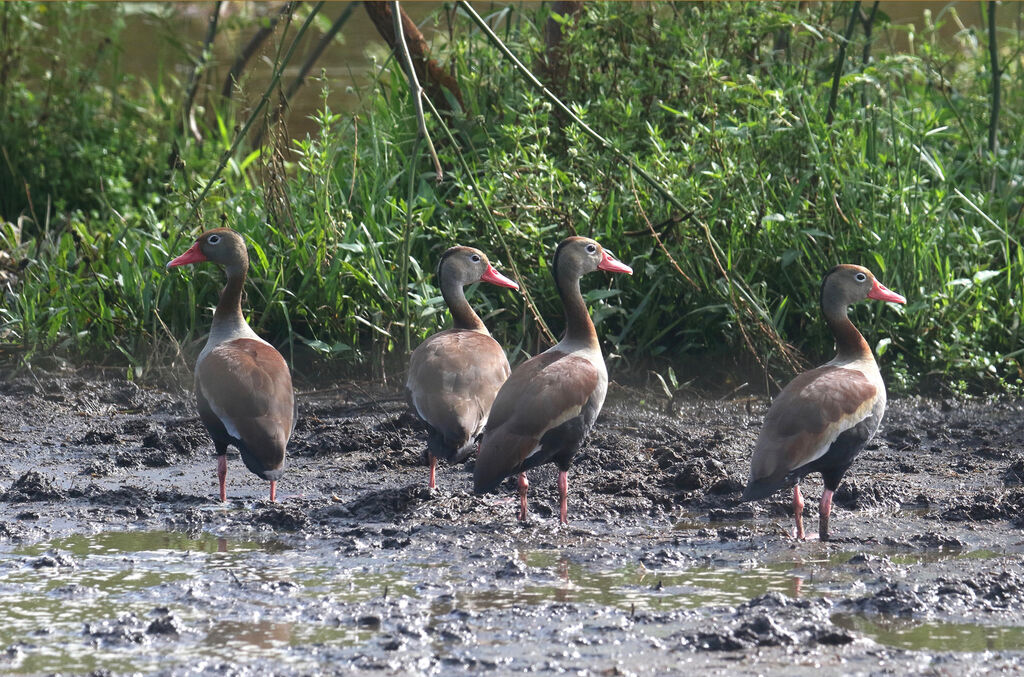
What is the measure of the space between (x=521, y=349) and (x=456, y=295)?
76 cm

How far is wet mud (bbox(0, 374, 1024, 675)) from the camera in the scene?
421 cm

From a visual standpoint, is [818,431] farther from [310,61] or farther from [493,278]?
[310,61]

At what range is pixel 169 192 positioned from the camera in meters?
8.94

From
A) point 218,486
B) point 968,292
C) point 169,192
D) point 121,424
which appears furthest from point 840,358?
point 169,192

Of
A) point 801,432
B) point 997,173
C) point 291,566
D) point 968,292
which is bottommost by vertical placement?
point 291,566

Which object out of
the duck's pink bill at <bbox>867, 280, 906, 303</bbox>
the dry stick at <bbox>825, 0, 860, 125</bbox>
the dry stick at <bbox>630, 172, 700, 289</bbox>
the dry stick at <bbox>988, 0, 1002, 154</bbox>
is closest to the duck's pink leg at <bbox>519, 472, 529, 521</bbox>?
the dry stick at <bbox>630, 172, 700, 289</bbox>

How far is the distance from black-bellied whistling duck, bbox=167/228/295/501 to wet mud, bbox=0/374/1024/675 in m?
0.22

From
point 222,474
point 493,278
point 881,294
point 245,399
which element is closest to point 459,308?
point 493,278

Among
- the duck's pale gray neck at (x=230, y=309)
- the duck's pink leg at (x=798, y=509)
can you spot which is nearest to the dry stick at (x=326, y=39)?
the duck's pale gray neck at (x=230, y=309)

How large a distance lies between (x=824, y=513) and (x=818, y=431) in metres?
0.34

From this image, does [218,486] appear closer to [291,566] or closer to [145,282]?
[291,566]

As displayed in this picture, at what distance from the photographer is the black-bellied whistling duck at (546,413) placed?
5598mm

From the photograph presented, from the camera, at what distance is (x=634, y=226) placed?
7855mm

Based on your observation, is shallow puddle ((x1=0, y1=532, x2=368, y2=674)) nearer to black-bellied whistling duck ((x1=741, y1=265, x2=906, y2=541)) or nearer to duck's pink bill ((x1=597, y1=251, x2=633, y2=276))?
black-bellied whistling duck ((x1=741, y1=265, x2=906, y2=541))
